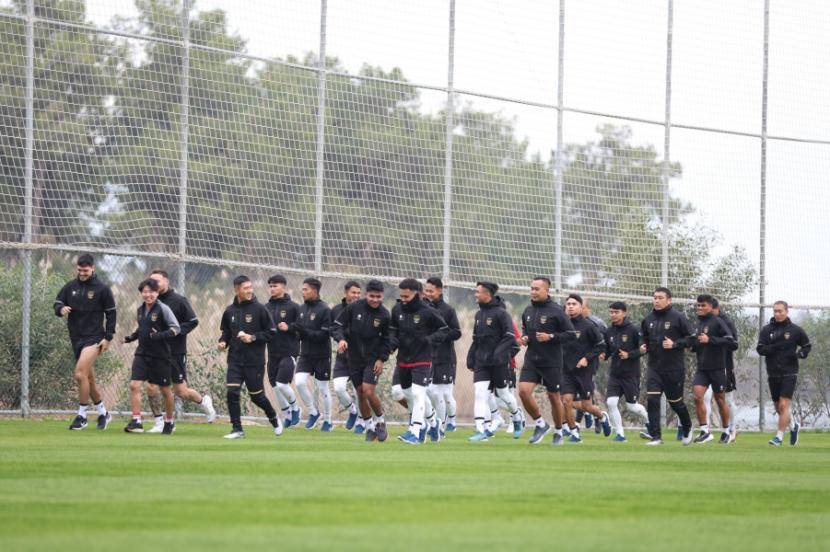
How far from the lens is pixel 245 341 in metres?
20.3

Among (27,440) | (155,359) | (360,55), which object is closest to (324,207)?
(360,55)

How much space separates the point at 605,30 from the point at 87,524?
23.8 metres

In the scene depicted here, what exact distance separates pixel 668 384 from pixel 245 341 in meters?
6.78

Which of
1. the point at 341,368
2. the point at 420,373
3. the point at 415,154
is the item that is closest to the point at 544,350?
the point at 420,373

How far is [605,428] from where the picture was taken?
25.9 m

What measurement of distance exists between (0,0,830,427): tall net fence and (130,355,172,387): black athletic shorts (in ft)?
12.1

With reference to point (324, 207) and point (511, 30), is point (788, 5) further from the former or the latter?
point (324, 207)

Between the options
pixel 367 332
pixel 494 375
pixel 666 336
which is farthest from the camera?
pixel 666 336

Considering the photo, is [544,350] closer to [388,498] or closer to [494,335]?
[494,335]

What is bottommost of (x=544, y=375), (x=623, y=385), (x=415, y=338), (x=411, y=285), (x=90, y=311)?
(x=623, y=385)

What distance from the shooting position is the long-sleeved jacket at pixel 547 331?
20703 millimetres

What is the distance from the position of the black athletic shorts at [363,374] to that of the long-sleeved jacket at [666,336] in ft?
17.0

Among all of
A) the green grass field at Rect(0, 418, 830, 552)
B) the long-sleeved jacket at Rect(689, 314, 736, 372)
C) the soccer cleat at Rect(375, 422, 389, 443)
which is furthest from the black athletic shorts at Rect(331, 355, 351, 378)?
the green grass field at Rect(0, 418, 830, 552)

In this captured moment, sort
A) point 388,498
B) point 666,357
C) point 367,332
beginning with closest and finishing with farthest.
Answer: point 388,498 → point 367,332 → point 666,357
